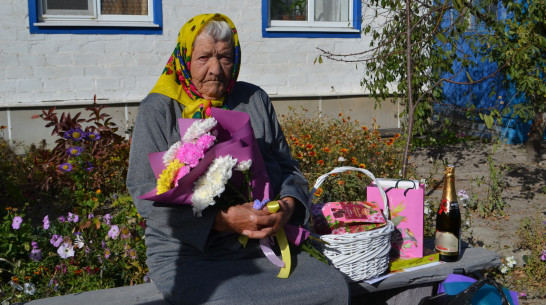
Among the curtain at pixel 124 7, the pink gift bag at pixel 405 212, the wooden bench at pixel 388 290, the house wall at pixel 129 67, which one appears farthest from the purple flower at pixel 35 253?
the curtain at pixel 124 7

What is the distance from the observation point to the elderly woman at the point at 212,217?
2.43m

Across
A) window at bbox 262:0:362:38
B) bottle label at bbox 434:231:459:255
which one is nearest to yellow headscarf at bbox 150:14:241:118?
bottle label at bbox 434:231:459:255

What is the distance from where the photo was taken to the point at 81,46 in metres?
6.70

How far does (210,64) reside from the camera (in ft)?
8.95

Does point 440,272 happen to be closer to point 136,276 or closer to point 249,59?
point 136,276

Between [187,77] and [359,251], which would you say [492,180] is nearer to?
[359,251]

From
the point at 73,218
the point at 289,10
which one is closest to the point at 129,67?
the point at 289,10

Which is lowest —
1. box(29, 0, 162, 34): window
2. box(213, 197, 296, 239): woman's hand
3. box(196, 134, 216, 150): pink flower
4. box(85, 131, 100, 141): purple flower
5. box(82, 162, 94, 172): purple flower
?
box(82, 162, 94, 172): purple flower

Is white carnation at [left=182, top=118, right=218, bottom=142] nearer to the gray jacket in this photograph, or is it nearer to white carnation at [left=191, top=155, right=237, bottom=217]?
white carnation at [left=191, top=155, right=237, bottom=217]

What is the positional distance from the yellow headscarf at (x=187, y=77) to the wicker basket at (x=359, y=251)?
865mm

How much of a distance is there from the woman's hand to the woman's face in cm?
65

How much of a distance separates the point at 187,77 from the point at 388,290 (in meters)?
1.57

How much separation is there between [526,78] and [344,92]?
3671 mm

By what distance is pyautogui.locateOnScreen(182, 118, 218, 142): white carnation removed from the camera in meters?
2.34
